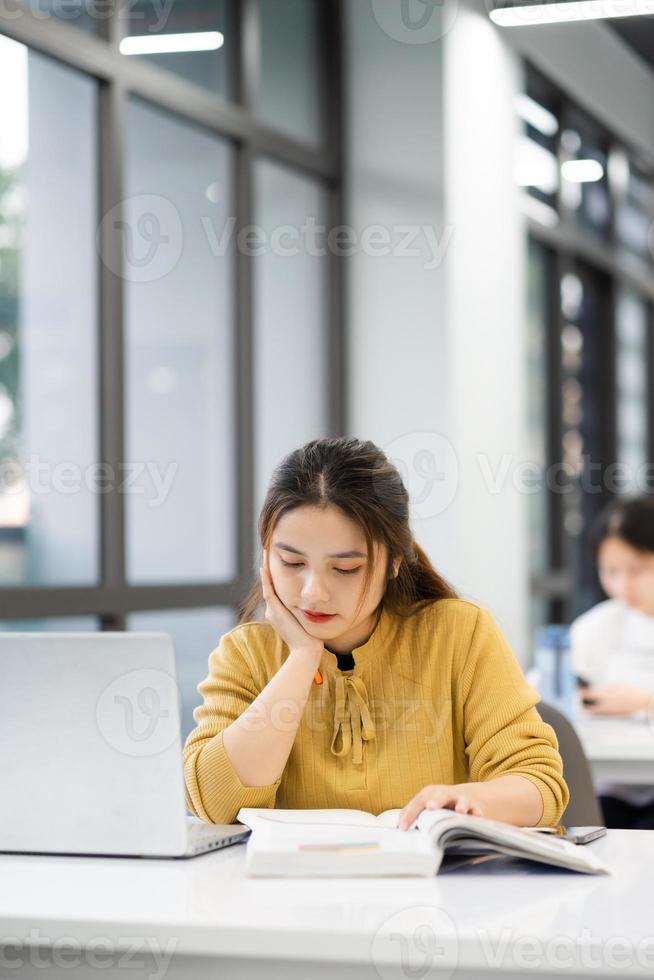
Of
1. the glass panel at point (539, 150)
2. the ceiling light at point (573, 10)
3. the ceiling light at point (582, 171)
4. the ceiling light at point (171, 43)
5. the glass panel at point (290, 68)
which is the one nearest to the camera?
the ceiling light at point (171, 43)

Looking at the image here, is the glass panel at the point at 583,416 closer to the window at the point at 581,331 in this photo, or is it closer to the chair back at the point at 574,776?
the window at the point at 581,331

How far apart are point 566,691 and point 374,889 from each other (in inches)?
68.2

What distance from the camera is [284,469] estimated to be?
186 cm

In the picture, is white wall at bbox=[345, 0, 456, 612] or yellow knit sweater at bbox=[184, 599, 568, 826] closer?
yellow knit sweater at bbox=[184, 599, 568, 826]

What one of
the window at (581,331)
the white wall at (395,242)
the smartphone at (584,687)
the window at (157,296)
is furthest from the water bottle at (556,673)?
the window at (581,331)

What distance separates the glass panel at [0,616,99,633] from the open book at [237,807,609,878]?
6.75 ft

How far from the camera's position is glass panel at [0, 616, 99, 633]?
3396mm

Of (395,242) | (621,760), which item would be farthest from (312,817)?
(395,242)

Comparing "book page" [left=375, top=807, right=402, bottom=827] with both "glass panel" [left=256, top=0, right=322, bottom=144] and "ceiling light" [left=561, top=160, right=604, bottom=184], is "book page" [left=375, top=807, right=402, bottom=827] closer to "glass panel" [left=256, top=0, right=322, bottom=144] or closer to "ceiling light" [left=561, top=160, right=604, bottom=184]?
"glass panel" [left=256, top=0, right=322, bottom=144]

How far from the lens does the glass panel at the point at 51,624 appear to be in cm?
340

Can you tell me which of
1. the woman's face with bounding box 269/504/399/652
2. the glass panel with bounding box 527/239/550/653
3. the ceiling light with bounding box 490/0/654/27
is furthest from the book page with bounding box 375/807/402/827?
the glass panel with bounding box 527/239/550/653

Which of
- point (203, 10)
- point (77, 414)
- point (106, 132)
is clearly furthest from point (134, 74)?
point (77, 414)

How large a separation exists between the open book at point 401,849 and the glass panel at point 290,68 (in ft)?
11.8

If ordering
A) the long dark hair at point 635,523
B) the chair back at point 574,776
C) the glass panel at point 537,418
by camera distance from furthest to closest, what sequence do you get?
1. the glass panel at point 537,418
2. the long dark hair at point 635,523
3. the chair back at point 574,776
